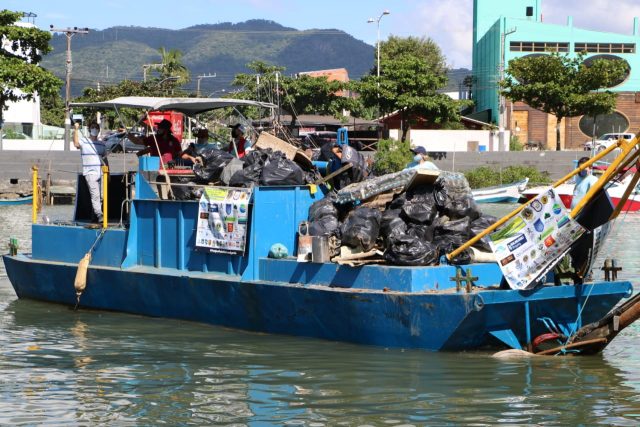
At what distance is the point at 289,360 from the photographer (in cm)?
1002

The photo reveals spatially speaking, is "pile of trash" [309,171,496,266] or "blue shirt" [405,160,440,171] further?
"blue shirt" [405,160,440,171]

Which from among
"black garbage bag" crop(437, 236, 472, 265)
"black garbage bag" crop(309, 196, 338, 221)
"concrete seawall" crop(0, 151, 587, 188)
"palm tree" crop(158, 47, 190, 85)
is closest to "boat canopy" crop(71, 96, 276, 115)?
"black garbage bag" crop(309, 196, 338, 221)

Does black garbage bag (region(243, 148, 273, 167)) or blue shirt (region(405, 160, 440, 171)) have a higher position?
black garbage bag (region(243, 148, 273, 167))

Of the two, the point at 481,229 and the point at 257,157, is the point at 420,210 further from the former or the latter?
the point at 257,157

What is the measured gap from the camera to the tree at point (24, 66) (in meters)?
41.4

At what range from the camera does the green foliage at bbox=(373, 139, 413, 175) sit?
39.8 meters

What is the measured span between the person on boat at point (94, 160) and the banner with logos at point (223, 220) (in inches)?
94.4

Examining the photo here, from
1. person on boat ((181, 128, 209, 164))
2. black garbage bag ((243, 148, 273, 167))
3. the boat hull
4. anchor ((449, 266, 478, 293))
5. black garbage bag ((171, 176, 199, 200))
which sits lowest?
the boat hull

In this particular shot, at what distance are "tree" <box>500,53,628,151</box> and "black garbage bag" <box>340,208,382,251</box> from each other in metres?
39.9

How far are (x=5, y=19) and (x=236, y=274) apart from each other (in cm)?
3440

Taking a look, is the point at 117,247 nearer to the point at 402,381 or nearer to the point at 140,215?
the point at 140,215

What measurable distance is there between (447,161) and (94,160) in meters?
29.9

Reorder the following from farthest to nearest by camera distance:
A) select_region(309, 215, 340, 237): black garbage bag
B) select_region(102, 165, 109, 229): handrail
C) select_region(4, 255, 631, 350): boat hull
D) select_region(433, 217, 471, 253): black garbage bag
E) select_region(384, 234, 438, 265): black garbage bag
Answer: select_region(102, 165, 109, 229): handrail < select_region(309, 215, 340, 237): black garbage bag < select_region(433, 217, 471, 253): black garbage bag < select_region(384, 234, 438, 265): black garbage bag < select_region(4, 255, 631, 350): boat hull

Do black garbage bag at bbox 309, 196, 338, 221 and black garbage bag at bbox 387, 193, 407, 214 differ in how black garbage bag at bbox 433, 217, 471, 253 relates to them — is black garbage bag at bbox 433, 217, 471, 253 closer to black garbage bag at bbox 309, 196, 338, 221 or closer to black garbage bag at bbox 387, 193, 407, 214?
black garbage bag at bbox 387, 193, 407, 214
